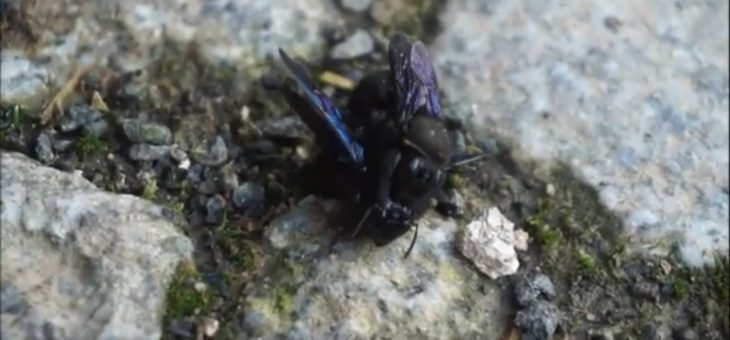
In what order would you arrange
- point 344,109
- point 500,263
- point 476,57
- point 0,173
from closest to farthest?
point 0,173
point 500,263
point 344,109
point 476,57

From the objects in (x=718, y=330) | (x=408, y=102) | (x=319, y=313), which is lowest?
(x=718, y=330)

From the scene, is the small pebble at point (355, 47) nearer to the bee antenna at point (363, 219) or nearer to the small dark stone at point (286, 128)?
the small dark stone at point (286, 128)

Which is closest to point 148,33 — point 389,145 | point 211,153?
point 211,153

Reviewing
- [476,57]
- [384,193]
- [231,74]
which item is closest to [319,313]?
[384,193]

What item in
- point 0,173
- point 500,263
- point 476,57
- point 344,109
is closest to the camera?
point 0,173

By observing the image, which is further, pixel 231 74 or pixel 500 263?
pixel 231 74

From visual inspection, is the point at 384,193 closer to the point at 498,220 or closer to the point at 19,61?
the point at 498,220
